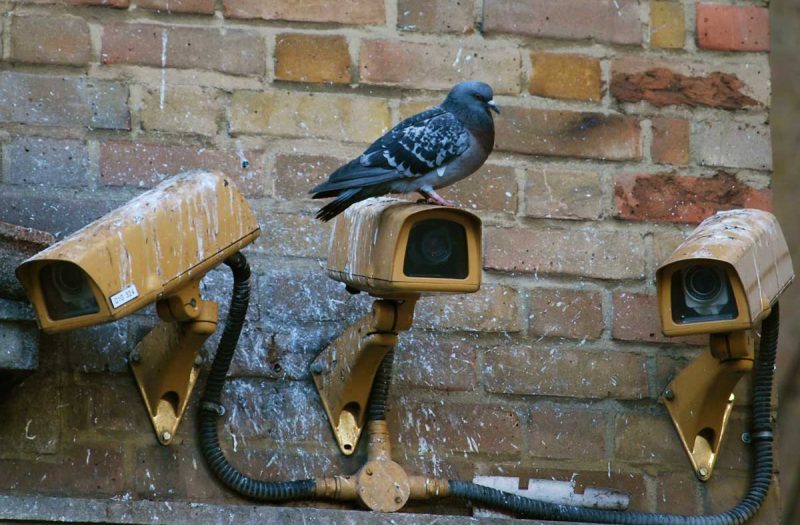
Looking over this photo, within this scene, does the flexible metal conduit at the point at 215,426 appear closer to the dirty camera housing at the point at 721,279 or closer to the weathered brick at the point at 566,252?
the weathered brick at the point at 566,252

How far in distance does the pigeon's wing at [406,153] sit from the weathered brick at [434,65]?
0.16 metres

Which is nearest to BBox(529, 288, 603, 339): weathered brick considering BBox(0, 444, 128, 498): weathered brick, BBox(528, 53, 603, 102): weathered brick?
BBox(528, 53, 603, 102): weathered brick

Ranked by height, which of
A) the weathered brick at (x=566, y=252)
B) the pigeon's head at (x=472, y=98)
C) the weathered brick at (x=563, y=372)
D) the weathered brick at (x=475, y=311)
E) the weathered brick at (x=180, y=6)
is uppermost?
the weathered brick at (x=180, y=6)

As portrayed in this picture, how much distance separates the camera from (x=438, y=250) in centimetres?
222

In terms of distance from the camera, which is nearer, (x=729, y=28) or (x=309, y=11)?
(x=309, y=11)

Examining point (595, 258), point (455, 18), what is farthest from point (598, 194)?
point (455, 18)

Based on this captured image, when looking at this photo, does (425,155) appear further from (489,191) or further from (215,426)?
(215,426)

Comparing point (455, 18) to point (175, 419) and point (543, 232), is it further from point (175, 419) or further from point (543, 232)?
point (175, 419)

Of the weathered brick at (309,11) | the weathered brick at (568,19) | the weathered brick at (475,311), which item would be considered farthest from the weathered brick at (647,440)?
the weathered brick at (309,11)

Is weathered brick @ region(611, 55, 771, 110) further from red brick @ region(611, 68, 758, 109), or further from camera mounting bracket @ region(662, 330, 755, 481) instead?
camera mounting bracket @ region(662, 330, 755, 481)

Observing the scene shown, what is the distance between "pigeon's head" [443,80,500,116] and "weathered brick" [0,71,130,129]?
53 cm

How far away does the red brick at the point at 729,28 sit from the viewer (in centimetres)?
275

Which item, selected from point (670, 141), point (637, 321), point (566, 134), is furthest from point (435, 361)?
point (670, 141)

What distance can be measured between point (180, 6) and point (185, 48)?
0.07 meters
